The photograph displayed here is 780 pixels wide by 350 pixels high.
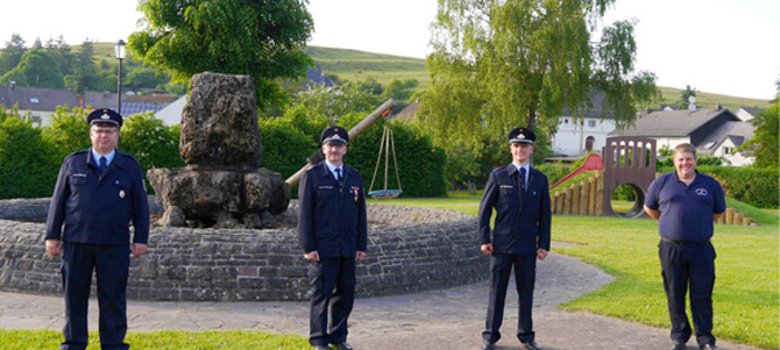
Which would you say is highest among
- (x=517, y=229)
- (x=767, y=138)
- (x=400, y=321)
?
(x=767, y=138)

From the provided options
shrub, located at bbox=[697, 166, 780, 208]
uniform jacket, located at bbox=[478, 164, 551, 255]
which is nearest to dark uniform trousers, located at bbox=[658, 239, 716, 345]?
uniform jacket, located at bbox=[478, 164, 551, 255]

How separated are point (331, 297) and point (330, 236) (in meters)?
0.57

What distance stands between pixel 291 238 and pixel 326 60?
180m

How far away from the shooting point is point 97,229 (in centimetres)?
532

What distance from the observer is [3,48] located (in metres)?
138

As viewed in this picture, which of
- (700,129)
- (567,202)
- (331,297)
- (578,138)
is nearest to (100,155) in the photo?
(331,297)

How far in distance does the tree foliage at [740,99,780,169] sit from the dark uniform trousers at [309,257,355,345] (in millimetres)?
41631

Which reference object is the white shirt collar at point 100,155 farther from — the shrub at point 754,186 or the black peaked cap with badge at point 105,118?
the shrub at point 754,186

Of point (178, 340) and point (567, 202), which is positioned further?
point (567, 202)

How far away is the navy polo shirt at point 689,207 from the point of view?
20.2ft

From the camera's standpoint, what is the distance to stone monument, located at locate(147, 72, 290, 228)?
10344 millimetres

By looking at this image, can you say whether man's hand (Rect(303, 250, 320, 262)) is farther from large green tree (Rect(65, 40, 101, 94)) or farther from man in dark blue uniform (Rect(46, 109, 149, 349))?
large green tree (Rect(65, 40, 101, 94))

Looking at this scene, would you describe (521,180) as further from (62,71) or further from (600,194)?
(62,71)

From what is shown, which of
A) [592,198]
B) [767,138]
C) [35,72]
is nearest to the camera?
[592,198]
